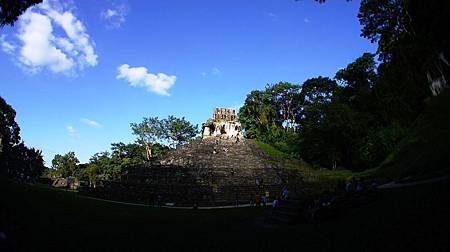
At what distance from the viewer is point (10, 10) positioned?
1089 centimetres

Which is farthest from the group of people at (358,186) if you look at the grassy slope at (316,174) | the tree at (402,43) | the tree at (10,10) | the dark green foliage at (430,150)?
the tree at (10,10)

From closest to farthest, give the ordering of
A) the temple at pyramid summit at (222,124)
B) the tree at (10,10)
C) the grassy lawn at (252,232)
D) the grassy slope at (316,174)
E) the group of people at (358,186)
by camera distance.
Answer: the grassy lawn at (252,232), the tree at (10,10), the group of people at (358,186), the grassy slope at (316,174), the temple at pyramid summit at (222,124)

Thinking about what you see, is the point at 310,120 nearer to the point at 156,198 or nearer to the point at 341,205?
the point at 156,198

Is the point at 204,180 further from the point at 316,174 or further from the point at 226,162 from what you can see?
the point at 316,174

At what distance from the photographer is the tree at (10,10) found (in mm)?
10797

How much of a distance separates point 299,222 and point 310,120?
36.3m

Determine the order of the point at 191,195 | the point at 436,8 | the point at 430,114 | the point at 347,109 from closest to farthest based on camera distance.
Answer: the point at 436,8, the point at 430,114, the point at 191,195, the point at 347,109

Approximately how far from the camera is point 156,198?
30109 millimetres

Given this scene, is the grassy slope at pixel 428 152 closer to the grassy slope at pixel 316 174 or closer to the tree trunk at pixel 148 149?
the grassy slope at pixel 316 174

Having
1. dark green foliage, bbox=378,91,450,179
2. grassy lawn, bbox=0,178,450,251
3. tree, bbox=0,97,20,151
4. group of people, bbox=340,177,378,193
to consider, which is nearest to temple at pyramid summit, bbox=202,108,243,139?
tree, bbox=0,97,20,151

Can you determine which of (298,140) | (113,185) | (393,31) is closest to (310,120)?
(298,140)

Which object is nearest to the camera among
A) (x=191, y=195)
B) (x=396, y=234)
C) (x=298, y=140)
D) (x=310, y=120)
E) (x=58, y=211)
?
(x=396, y=234)

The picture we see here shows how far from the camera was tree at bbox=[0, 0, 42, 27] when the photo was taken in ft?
35.4

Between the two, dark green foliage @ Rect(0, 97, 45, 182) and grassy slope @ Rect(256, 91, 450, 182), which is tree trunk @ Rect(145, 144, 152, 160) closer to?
dark green foliage @ Rect(0, 97, 45, 182)
